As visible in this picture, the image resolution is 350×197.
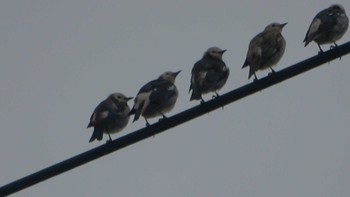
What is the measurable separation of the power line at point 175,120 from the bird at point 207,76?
14.4ft

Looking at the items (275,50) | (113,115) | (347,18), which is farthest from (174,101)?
(347,18)

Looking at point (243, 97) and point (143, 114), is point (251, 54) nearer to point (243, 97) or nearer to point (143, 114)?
point (143, 114)

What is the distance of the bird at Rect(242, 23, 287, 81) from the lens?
Answer: 11383mm

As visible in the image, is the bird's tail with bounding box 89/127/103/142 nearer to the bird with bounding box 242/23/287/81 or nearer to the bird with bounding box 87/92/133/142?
the bird with bounding box 87/92/133/142

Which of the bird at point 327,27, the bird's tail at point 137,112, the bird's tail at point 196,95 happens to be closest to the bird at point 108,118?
the bird's tail at point 137,112

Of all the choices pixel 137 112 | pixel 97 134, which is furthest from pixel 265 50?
pixel 97 134

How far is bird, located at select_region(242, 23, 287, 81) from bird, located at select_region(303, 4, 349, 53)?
1.62ft

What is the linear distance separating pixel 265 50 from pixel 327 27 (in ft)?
2.89

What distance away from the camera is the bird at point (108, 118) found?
438 inches

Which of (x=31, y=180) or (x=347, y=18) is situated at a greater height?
(x=347, y=18)

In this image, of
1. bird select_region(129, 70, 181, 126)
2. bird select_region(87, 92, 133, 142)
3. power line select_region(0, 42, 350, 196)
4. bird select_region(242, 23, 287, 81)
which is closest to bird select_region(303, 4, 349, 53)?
bird select_region(242, 23, 287, 81)

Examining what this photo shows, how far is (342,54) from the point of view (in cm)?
645

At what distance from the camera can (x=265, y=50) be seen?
1166 centimetres

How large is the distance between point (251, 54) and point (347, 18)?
2.01 meters
